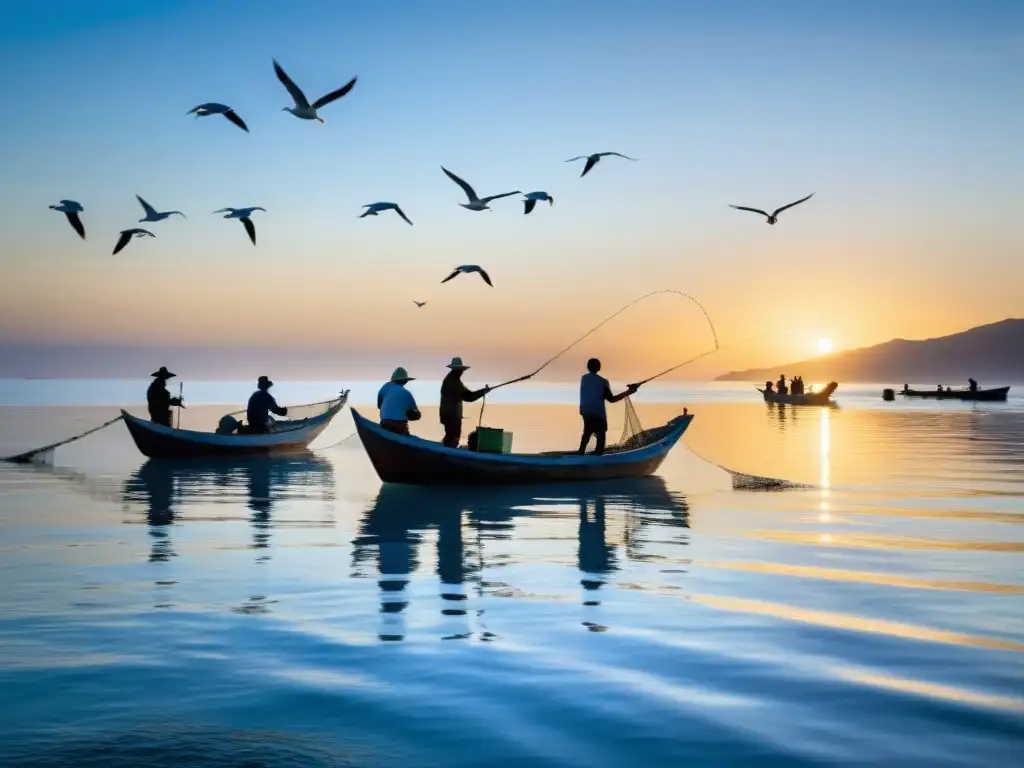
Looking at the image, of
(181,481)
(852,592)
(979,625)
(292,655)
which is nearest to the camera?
(292,655)

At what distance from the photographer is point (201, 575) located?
10656mm

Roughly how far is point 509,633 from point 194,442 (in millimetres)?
20912

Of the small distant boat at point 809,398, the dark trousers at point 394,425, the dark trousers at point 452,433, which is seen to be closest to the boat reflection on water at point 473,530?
the dark trousers at point 452,433

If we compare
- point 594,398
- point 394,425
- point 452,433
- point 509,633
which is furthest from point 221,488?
point 509,633

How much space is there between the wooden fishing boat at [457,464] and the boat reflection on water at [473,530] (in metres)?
0.25

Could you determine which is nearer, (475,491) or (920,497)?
(920,497)

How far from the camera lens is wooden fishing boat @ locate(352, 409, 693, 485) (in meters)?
19.3

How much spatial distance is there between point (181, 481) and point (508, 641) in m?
15.8

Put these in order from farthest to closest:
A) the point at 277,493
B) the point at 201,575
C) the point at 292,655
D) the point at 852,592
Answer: the point at 277,493
the point at 201,575
the point at 852,592
the point at 292,655

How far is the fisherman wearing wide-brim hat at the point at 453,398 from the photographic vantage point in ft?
64.1

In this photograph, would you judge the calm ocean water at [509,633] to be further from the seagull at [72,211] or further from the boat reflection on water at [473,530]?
the seagull at [72,211]

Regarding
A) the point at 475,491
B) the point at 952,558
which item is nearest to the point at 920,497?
the point at 952,558

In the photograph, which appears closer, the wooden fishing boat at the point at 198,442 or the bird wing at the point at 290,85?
the bird wing at the point at 290,85

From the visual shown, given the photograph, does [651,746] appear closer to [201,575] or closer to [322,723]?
[322,723]
